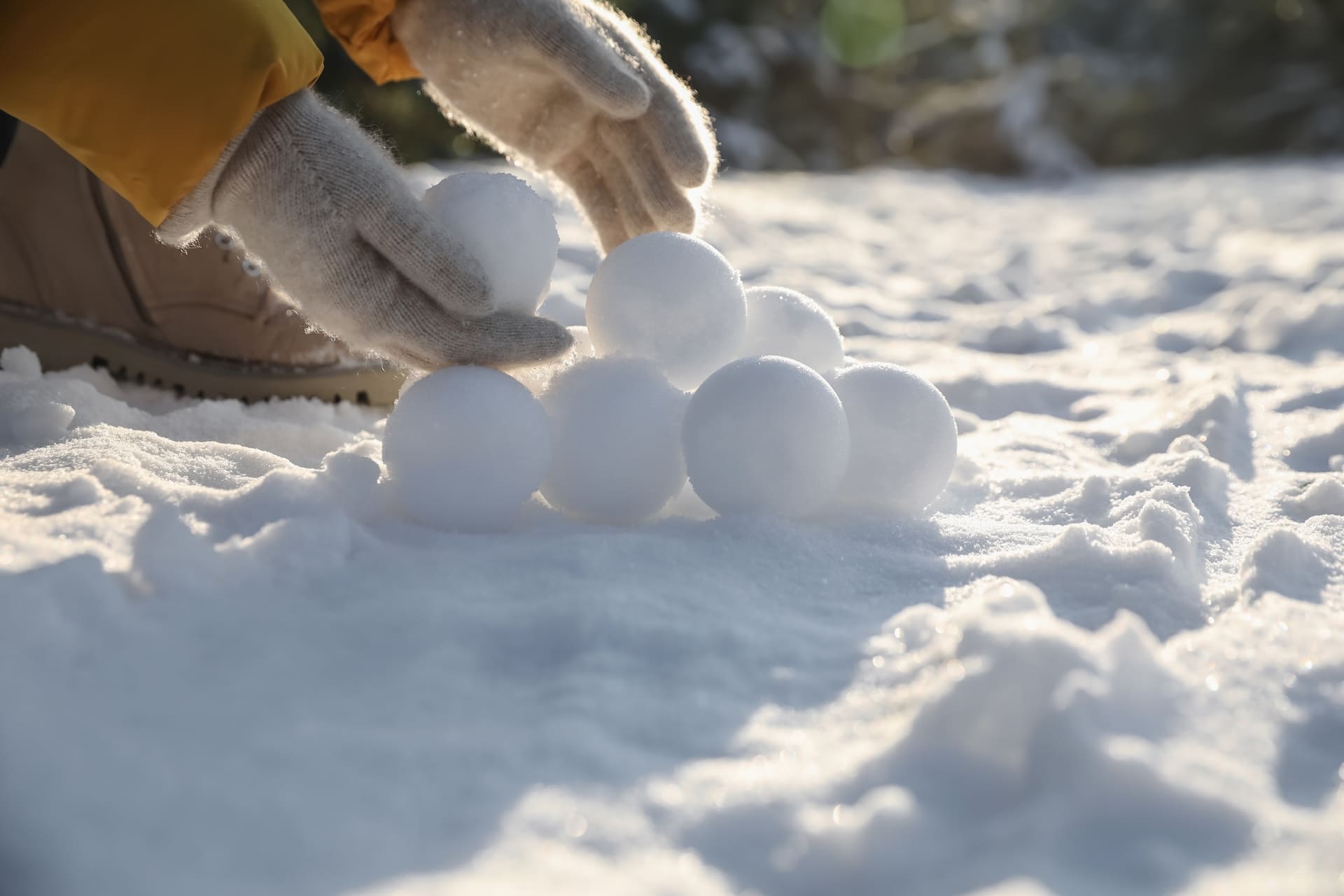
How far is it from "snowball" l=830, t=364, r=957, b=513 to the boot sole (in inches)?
41.0

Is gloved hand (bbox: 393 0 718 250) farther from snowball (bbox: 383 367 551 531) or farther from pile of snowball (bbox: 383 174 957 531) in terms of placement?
snowball (bbox: 383 367 551 531)

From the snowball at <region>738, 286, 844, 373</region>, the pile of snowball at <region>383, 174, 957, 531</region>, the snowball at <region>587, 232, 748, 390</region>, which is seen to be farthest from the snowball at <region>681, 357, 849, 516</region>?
the snowball at <region>738, 286, 844, 373</region>

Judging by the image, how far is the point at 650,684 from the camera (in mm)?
1028

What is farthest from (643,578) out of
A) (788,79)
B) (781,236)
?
(788,79)

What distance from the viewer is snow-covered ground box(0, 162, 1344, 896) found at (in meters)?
0.81

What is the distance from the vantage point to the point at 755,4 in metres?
9.26

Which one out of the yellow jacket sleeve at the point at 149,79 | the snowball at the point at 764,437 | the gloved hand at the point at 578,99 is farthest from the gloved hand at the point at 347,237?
the gloved hand at the point at 578,99

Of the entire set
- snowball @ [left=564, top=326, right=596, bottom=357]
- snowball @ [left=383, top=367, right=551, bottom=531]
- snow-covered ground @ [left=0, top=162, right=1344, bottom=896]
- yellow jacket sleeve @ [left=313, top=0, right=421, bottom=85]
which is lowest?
snow-covered ground @ [left=0, top=162, right=1344, bottom=896]

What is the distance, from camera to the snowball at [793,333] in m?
1.72

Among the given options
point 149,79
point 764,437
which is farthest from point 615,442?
point 149,79

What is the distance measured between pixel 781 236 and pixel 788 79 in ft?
19.6

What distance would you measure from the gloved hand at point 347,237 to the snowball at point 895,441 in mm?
474

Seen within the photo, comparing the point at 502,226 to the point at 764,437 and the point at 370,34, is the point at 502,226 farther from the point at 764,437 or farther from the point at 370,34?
the point at 370,34

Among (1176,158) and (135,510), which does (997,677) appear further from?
(1176,158)
